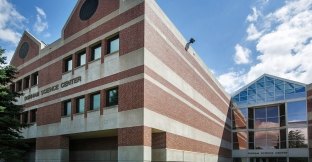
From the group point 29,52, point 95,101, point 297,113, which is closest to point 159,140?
point 95,101

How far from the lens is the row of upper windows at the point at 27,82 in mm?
29920

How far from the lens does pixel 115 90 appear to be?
2103 centimetres

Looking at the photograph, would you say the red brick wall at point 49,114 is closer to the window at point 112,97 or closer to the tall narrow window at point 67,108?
the tall narrow window at point 67,108

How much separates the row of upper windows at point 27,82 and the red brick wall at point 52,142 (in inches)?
222

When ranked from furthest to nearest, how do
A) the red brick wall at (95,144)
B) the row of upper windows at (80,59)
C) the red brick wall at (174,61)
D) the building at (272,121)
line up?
the building at (272,121), the red brick wall at (95,144), the row of upper windows at (80,59), the red brick wall at (174,61)

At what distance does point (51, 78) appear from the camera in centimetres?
2700

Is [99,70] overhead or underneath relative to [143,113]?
overhead

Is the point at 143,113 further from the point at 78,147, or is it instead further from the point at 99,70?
the point at 78,147

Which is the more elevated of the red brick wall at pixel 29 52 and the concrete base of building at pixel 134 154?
the red brick wall at pixel 29 52

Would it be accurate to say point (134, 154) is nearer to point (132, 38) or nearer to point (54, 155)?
point (132, 38)

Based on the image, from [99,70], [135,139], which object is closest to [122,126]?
[135,139]

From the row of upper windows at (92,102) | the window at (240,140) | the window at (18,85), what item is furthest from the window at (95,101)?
the window at (240,140)

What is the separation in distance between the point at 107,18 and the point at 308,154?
27564mm

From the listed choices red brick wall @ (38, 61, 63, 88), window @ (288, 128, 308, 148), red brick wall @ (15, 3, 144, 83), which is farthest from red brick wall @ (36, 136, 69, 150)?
window @ (288, 128, 308, 148)
